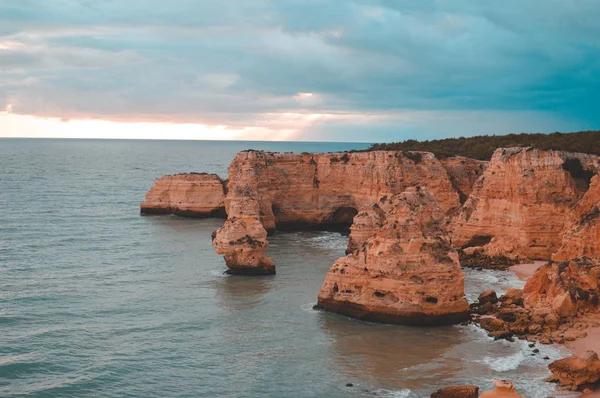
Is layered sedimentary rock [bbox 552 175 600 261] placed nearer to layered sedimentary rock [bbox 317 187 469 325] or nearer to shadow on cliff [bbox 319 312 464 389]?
layered sedimentary rock [bbox 317 187 469 325]

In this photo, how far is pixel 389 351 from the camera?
24984 millimetres

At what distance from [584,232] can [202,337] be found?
60.5 ft

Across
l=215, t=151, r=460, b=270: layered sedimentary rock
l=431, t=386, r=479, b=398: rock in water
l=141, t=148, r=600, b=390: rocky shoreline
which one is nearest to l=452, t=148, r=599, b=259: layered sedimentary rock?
l=141, t=148, r=600, b=390: rocky shoreline

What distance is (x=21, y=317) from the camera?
2880 centimetres

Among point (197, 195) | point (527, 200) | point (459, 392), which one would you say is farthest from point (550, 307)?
point (197, 195)

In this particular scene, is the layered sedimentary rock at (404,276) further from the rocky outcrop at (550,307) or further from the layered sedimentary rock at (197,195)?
the layered sedimentary rock at (197,195)

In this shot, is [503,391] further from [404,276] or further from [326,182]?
[326,182]

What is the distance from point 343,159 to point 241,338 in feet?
110

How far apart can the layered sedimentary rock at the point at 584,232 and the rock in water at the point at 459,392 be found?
45.5 feet

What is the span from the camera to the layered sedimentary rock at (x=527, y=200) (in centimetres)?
3972

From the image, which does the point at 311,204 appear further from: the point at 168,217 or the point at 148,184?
the point at 148,184

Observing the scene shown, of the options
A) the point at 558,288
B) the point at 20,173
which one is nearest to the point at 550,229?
the point at 558,288

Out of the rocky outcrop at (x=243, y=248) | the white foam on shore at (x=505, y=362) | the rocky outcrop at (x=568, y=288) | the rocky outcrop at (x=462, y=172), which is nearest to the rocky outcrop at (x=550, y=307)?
the rocky outcrop at (x=568, y=288)

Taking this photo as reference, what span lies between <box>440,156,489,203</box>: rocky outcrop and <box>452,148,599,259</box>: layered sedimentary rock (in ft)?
42.0
